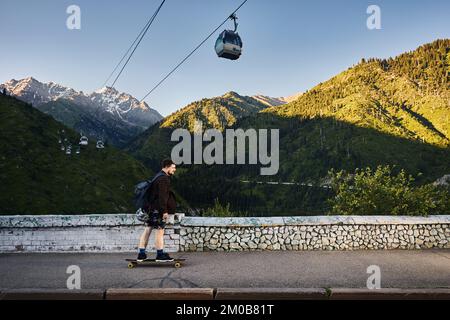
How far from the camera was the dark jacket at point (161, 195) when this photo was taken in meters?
8.02

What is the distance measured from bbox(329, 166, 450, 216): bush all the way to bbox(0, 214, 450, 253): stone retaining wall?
1853mm

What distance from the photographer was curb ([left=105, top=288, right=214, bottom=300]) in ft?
20.3

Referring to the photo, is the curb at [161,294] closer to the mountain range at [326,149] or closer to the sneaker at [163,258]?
the sneaker at [163,258]

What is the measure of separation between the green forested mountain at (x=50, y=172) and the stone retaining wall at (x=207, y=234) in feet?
205

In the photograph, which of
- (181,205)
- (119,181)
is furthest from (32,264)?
(119,181)

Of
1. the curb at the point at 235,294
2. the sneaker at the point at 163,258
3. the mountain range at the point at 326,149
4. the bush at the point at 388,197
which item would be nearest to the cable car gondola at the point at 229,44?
the bush at the point at 388,197

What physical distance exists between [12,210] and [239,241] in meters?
66.2

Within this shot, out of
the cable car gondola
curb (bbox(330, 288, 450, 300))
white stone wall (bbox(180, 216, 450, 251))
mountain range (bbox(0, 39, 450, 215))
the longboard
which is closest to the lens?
curb (bbox(330, 288, 450, 300))

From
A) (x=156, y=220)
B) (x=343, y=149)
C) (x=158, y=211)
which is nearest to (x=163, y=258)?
(x=156, y=220)

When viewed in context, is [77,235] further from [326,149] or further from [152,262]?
[326,149]

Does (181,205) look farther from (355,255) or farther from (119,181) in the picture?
(355,255)

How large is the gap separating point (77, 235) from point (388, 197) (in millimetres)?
9226

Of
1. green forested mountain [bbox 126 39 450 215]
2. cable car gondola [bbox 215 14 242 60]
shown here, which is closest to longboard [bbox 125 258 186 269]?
cable car gondola [bbox 215 14 242 60]

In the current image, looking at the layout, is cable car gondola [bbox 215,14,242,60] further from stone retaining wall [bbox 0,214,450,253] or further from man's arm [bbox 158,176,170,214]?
man's arm [bbox 158,176,170,214]
